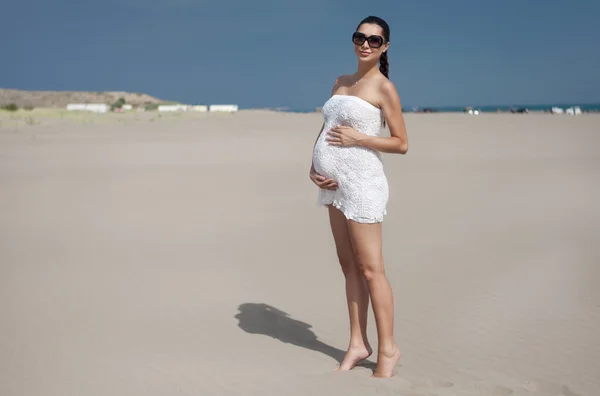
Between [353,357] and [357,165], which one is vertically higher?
[357,165]

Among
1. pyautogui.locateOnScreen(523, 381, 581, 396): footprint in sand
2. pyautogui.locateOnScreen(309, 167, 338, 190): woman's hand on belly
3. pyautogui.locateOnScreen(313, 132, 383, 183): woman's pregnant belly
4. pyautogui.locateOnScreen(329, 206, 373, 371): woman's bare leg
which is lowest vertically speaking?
pyautogui.locateOnScreen(523, 381, 581, 396): footprint in sand

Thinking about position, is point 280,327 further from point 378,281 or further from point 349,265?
point 378,281

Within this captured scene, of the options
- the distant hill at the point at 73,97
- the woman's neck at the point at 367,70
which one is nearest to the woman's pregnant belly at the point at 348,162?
the woman's neck at the point at 367,70

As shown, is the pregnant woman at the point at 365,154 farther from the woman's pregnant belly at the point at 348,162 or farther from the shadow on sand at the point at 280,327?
the shadow on sand at the point at 280,327

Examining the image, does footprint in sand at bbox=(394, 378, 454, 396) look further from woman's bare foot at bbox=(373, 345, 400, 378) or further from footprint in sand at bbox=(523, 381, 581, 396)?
footprint in sand at bbox=(523, 381, 581, 396)

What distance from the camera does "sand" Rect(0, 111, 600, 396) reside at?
457 centimetres

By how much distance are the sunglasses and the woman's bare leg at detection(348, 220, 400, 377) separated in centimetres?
111

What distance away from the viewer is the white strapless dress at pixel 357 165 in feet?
13.7

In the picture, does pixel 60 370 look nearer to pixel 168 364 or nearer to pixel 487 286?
pixel 168 364

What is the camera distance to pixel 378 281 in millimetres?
4316

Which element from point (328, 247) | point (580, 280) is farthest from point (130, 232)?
point (580, 280)

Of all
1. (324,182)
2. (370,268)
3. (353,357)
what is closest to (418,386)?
(353,357)

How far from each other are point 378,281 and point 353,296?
0.32m

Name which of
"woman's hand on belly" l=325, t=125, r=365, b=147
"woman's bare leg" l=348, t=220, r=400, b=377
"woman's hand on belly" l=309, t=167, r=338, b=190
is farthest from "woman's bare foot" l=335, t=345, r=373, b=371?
"woman's hand on belly" l=325, t=125, r=365, b=147
